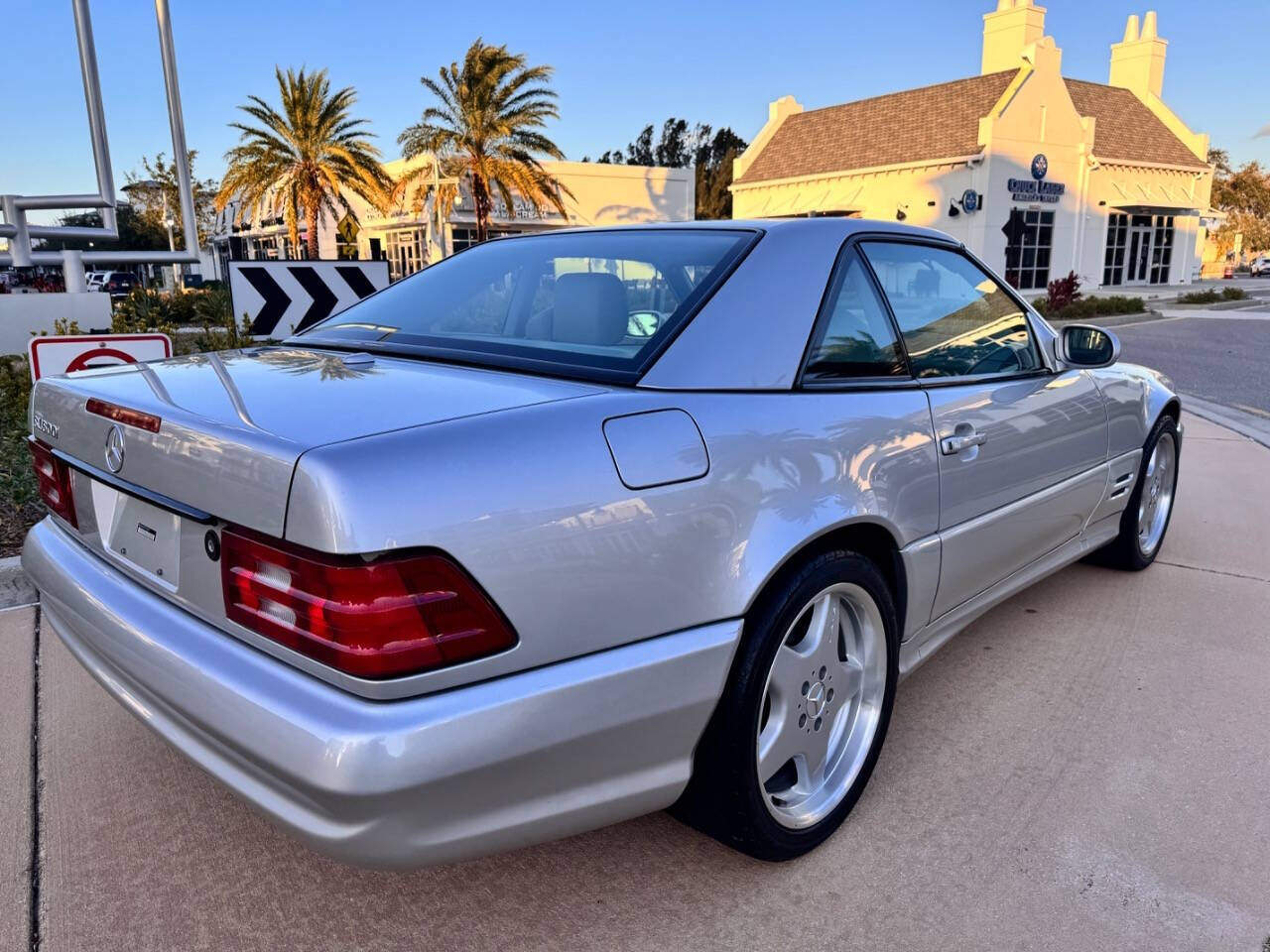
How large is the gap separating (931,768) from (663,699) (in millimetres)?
1297

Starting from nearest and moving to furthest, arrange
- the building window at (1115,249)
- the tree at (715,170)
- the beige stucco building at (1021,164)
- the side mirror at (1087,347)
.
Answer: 1. the side mirror at (1087,347)
2. the beige stucco building at (1021,164)
3. the building window at (1115,249)
4. the tree at (715,170)

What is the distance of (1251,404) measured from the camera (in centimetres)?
958

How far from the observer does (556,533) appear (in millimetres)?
1669

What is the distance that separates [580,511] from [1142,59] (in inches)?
1873

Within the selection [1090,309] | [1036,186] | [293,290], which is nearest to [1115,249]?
[1036,186]

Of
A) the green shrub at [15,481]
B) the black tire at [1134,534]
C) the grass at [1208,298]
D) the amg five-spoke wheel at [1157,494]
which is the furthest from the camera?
the grass at [1208,298]

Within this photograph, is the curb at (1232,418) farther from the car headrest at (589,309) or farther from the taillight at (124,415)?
the taillight at (124,415)

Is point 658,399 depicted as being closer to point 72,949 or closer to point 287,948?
point 287,948

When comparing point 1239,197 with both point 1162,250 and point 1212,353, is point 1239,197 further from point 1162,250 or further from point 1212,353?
point 1212,353

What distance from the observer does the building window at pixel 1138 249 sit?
36.5m

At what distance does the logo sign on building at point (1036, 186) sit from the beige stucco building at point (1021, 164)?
5 centimetres

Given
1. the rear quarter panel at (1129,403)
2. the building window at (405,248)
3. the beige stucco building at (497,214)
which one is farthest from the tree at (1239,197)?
the rear quarter panel at (1129,403)

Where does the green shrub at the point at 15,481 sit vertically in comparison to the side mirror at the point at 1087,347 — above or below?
below

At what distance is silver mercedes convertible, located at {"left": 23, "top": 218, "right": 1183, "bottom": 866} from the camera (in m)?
1.58
